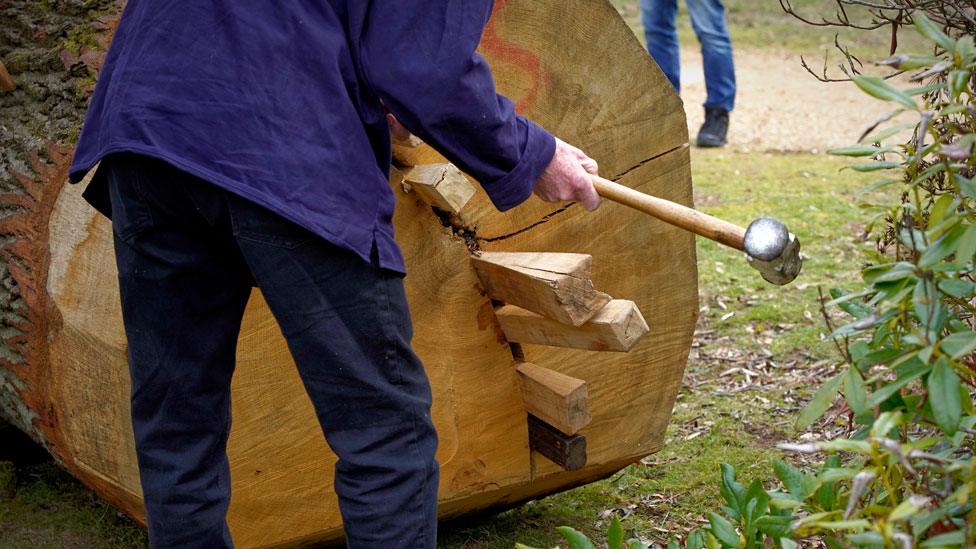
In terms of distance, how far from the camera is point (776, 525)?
1.77m

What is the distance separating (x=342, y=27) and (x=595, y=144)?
2.99 ft

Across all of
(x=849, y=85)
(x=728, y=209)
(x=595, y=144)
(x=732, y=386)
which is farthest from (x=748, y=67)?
(x=595, y=144)

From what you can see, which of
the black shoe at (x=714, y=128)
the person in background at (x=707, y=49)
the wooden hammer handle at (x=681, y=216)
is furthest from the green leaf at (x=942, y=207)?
the black shoe at (x=714, y=128)

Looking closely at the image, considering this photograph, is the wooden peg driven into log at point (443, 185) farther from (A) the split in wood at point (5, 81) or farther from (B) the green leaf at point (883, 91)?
(A) the split in wood at point (5, 81)

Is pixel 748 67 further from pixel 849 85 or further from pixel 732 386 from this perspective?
pixel 732 386

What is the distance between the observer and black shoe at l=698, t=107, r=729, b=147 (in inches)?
267

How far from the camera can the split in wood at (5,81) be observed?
2.51 m

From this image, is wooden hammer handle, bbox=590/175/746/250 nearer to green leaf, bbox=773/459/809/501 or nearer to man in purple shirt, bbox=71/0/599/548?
man in purple shirt, bbox=71/0/599/548

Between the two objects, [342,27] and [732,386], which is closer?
[342,27]

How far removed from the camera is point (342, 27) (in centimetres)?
172

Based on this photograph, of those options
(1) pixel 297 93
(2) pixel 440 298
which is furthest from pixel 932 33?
(2) pixel 440 298

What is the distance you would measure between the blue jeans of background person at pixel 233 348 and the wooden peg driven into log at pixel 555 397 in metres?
0.52

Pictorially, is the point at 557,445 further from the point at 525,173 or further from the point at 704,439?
the point at 704,439

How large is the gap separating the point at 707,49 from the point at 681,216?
495 cm
